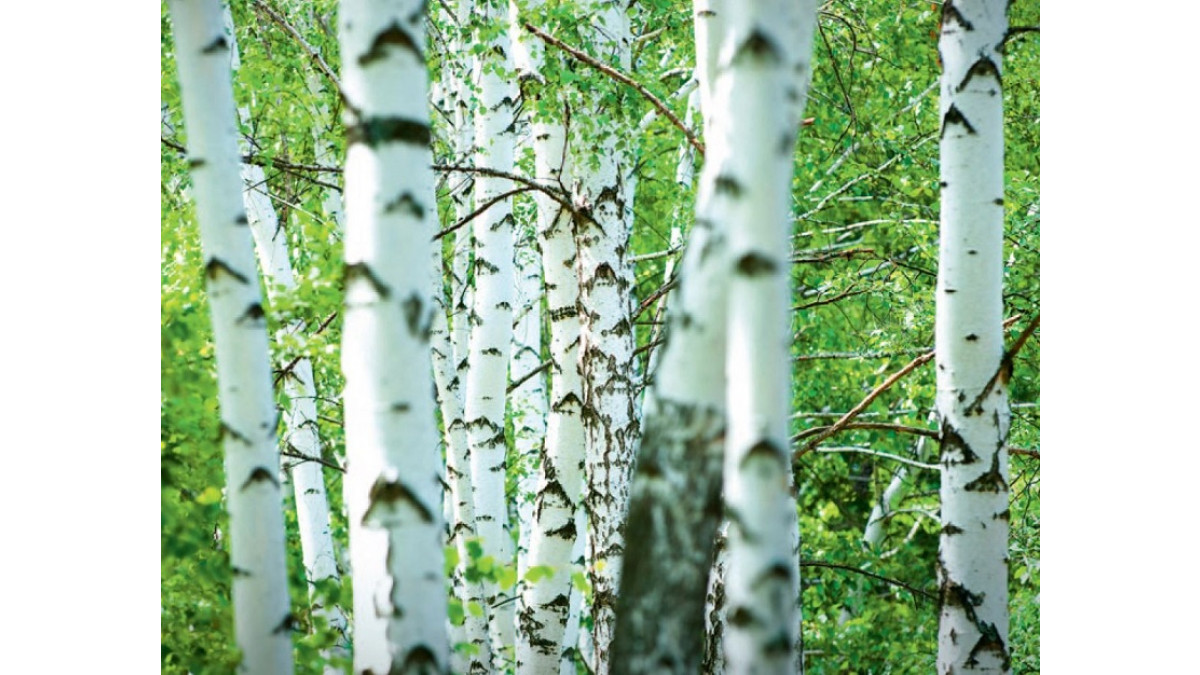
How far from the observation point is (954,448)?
2.85m

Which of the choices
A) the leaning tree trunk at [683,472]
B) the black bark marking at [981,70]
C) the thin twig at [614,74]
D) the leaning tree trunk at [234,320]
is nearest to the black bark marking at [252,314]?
the leaning tree trunk at [234,320]

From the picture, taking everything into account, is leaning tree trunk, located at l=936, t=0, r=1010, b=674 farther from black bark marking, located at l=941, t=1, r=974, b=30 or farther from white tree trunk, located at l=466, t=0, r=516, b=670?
white tree trunk, located at l=466, t=0, r=516, b=670

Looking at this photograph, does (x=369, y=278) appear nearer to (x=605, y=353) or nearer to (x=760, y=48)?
(x=760, y=48)

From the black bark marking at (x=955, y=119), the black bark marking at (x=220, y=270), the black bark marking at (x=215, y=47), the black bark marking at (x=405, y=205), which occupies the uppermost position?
the black bark marking at (x=215, y=47)

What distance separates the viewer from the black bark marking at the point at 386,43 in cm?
212

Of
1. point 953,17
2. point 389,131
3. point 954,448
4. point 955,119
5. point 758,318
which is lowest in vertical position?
point 954,448

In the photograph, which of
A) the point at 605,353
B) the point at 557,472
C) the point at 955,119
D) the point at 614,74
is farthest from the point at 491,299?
the point at 955,119

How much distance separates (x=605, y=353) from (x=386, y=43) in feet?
5.73

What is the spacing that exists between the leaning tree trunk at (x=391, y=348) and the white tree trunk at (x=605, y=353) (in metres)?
1.57

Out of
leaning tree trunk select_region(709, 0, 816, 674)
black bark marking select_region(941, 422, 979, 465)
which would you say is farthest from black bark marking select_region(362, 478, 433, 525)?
black bark marking select_region(941, 422, 979, 465)

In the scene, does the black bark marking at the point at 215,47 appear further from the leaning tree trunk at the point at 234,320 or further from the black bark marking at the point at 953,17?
the black bark marking at the point at 953,17

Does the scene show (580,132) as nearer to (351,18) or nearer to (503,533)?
(351,18)

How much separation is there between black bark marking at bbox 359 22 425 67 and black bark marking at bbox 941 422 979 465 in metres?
1.56

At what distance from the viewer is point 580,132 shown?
12.1ft
